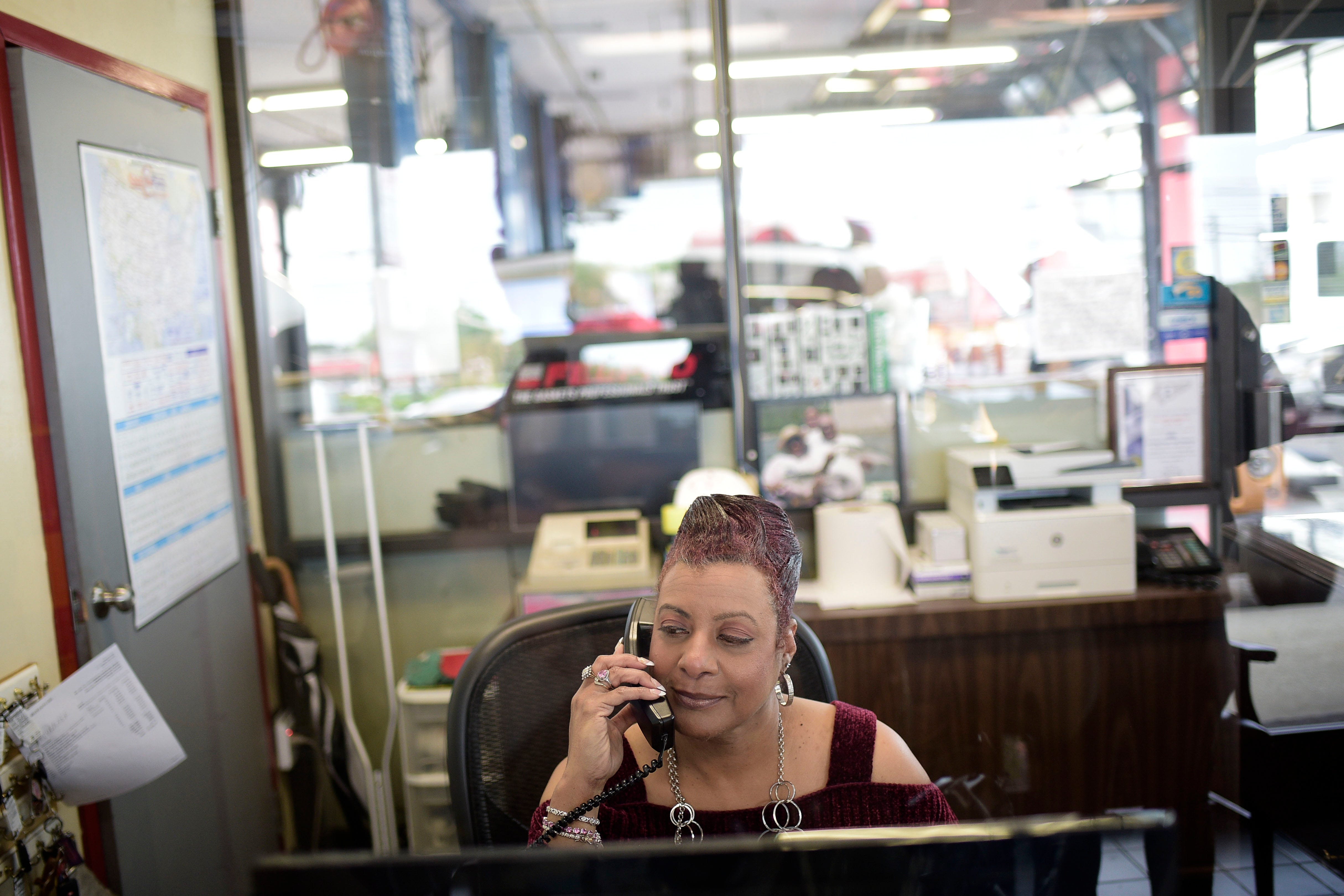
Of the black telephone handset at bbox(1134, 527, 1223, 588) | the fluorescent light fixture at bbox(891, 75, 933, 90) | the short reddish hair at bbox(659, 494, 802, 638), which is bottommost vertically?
the black telephone handset at bbox(1134, 527, 1223, 588)

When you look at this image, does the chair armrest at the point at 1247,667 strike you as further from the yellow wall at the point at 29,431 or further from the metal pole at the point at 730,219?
the yellow wall at the point at 29,431

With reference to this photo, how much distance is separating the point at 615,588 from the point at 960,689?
989 millimetres

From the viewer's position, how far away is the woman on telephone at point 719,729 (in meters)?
1.16

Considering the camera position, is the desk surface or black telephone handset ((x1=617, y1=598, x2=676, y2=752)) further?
the desk surface

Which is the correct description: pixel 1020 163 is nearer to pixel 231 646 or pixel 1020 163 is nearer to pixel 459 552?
pixel 459 552

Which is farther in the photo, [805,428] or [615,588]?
[805,428]

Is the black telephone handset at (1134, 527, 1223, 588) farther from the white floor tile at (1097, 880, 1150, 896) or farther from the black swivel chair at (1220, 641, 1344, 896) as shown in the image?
the white floor tile at (1097, 880, 1150, 896)

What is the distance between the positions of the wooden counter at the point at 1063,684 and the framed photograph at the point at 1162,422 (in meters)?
0.47

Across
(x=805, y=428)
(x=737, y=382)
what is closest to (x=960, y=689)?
(x=805, y=428)

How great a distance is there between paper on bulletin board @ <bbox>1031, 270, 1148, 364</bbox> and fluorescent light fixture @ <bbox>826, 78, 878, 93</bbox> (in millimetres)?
770

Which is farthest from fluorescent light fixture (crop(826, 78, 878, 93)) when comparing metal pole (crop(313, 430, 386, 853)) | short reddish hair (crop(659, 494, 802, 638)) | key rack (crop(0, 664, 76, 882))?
key rack (crop(0, 664, 76, 882))

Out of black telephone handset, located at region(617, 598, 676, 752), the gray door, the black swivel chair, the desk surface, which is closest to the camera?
black telephone handset, located at region(617, 598, 676, 752)

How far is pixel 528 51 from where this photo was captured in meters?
2.99

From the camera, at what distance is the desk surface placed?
2627 mm
